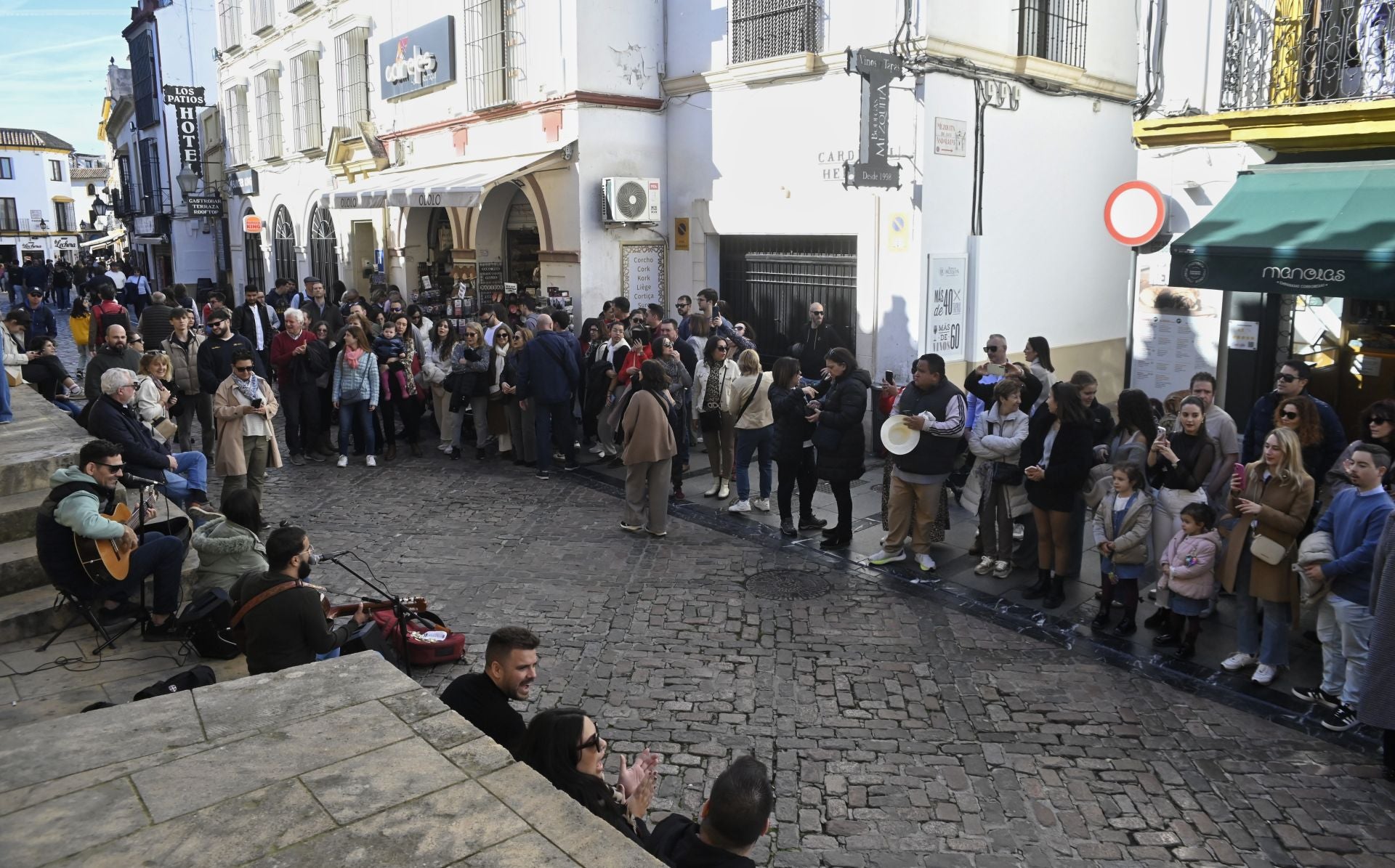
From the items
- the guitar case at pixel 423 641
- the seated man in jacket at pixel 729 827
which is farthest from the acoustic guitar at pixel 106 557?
the seated man in jacket at pixel 729 827

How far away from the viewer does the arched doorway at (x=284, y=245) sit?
83.7ft

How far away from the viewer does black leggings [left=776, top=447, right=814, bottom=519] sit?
948 cm

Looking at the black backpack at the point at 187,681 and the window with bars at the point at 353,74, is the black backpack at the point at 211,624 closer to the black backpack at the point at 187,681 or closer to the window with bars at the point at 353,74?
the black backpack at the point at 187,681

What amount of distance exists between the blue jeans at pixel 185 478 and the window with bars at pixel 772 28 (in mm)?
8548

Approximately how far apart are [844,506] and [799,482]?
572 mm

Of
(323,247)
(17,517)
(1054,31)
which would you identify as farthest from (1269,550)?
(323,247)

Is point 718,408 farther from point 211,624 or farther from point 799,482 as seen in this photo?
point 211,624

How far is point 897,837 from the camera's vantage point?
4934 mm

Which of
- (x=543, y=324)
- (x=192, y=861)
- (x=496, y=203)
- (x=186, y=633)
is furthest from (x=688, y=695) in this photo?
(x=496, y=203)

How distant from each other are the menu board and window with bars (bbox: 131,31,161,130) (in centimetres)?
3655

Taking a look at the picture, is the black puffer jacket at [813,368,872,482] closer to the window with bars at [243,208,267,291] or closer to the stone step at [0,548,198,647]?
the stone step at [0,548,198,647]

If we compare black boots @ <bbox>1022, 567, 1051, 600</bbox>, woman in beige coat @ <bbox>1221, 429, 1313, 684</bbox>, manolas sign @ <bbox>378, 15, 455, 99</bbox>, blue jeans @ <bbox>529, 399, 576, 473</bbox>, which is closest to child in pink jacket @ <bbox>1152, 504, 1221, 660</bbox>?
woman in beige coat @ <bbox>1221, 429, 1313, 684</bbox>

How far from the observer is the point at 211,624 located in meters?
6.41

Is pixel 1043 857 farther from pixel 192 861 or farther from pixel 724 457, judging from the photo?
pixel 724 457
